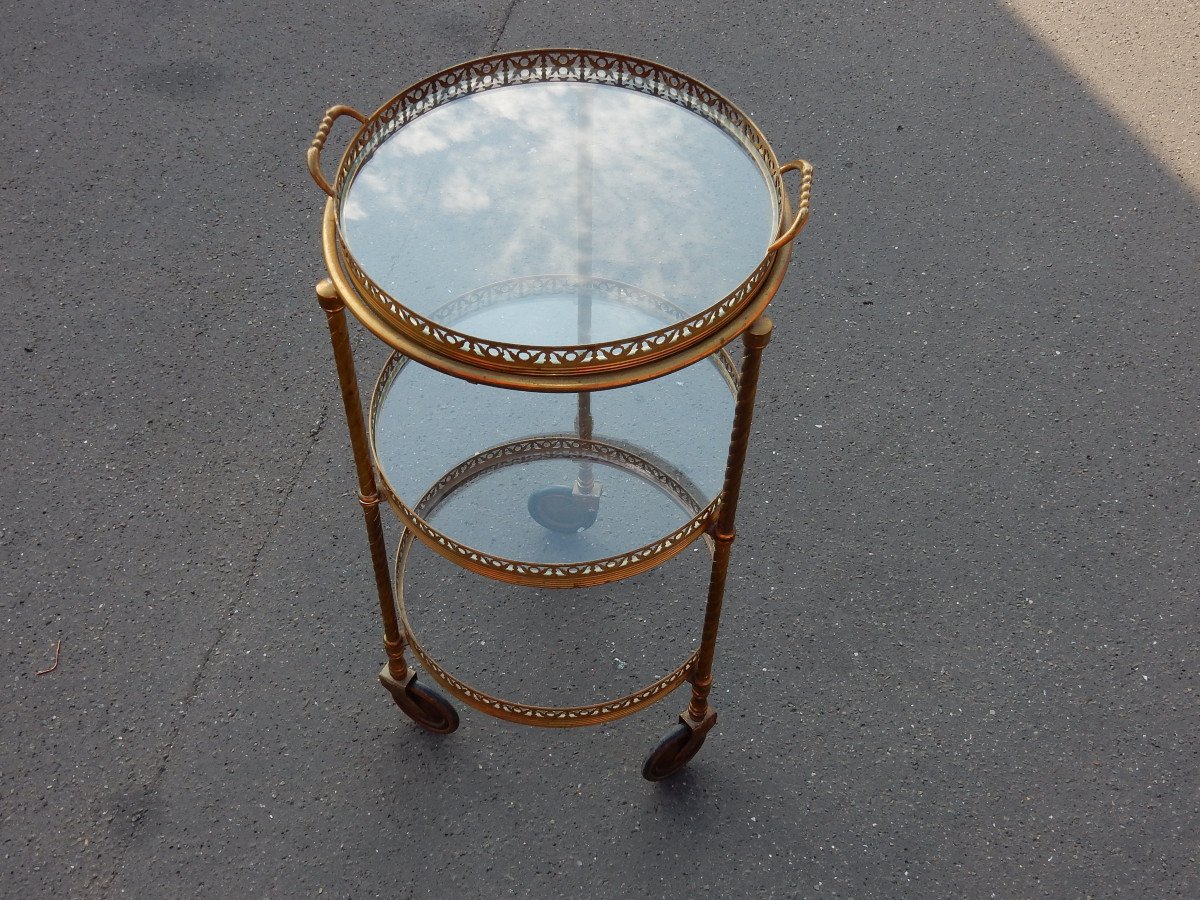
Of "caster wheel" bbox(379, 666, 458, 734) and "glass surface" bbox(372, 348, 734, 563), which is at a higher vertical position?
"glass surface" bbox(372, 348, 734, 563)

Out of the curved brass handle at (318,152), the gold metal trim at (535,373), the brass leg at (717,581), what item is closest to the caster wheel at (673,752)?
the brass leg at (717,581)

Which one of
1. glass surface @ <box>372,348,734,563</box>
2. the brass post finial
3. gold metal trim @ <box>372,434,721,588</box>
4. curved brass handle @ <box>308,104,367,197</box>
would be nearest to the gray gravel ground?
glass surface @ <box>372,348,734,563</box>

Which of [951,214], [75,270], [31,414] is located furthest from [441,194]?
[951,214]

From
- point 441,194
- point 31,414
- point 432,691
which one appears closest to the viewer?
point 441,194

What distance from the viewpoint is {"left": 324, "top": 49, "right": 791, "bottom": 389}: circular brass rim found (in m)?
1.48

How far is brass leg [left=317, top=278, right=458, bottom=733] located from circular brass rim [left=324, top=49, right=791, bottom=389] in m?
0.08

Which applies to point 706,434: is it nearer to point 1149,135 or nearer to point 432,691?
point 432,691

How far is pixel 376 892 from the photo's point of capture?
2094 mm

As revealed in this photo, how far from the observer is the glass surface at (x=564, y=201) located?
1748mm

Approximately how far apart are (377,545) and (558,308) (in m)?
0.49

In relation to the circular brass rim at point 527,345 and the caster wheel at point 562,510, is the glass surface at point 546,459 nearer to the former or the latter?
the caster wheel at point 562,510

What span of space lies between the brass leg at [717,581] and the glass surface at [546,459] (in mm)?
103

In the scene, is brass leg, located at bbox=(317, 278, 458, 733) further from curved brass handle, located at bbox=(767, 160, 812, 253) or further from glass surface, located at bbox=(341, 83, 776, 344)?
curved brass handle, located at bbox=(767, 160, 812, 253)

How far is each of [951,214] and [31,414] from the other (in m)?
2.39
